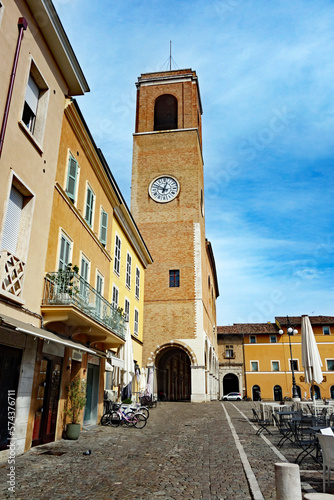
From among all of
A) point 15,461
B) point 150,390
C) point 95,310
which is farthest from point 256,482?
point 150,390

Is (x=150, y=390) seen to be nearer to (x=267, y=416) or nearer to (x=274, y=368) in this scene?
(x=267, y=416)

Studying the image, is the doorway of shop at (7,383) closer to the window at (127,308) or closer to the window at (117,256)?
the window at (117,256)

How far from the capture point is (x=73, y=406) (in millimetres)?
10875

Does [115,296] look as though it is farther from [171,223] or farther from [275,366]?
[275,366]

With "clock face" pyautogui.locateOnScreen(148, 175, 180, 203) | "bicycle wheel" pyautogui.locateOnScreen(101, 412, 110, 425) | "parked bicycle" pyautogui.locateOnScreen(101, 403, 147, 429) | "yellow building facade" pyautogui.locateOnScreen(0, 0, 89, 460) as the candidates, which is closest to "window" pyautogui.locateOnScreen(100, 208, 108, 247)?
"yellow building facade" pyautogui.locateOnScreen(0, 0, 89, 460)

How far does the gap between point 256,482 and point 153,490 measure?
1.63 metres

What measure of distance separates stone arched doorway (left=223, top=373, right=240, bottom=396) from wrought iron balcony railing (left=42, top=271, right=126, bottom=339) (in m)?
47.3

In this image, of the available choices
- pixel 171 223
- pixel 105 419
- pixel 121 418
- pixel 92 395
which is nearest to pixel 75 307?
pixel 92 395

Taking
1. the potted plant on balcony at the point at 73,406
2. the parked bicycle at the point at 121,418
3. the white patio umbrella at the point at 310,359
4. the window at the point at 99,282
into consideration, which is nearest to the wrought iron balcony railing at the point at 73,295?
the window at the point at 99,282

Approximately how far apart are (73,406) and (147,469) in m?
4.09

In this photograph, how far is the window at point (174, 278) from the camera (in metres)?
34.5

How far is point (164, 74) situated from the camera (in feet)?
136

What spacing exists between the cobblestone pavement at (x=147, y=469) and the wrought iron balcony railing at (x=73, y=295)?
3313 mm

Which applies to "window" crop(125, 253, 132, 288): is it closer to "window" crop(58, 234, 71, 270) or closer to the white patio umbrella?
"window" crop(58, 234, 71, 270)
